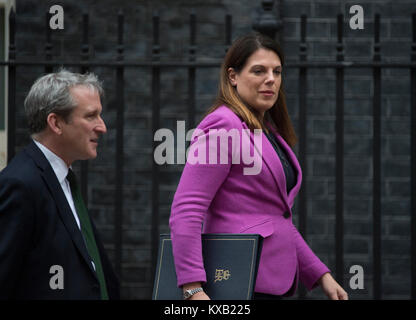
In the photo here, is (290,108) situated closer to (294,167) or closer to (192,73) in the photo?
(192,73)

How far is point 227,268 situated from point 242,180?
1.10ft

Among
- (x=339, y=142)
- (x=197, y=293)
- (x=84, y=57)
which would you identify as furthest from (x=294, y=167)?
(x=84, y=57)

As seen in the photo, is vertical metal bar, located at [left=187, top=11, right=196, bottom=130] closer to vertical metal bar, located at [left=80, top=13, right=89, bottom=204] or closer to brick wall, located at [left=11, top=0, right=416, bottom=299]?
vertical metal bar, located at [left=80, top=13, right=89, bottom=204]

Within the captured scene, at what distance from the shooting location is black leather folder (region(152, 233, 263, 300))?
9.02 feet

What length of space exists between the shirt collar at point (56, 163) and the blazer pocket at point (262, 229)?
2.53 ft

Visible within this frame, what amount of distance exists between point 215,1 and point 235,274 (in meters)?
3.89

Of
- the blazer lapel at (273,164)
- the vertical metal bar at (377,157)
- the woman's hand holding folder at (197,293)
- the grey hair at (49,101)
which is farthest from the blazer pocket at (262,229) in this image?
the vertical metal bar at (377,157)

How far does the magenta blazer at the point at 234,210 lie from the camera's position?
2770 mm

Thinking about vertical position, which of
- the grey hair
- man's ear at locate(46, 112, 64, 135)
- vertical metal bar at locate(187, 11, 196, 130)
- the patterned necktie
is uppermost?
vertical metal bar at locate(187, 11, 196, 130)

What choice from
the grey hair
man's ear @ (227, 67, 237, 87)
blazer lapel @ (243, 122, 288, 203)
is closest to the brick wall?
the grey hair

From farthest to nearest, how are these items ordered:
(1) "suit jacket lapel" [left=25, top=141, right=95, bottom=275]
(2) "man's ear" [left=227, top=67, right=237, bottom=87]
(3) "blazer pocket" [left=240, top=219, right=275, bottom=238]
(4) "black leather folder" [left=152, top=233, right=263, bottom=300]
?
(2) "man's ear" [left=227, top=67, right=237, bottom=87], (1) "suit jacket lapel" [left=25, top=141, right=95, bottom=275], (3) "blazer pocket" [left=240, top=219, right=275, bottom=238], (4) "black leather folder" [left=152, top=233, right=263, bottom=300]

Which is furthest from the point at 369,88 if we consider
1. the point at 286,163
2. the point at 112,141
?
the point at 286,163

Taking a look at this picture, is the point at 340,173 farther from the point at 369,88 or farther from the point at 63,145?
the point at 63,145

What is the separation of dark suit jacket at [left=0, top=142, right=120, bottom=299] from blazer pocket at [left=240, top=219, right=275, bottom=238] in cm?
64
